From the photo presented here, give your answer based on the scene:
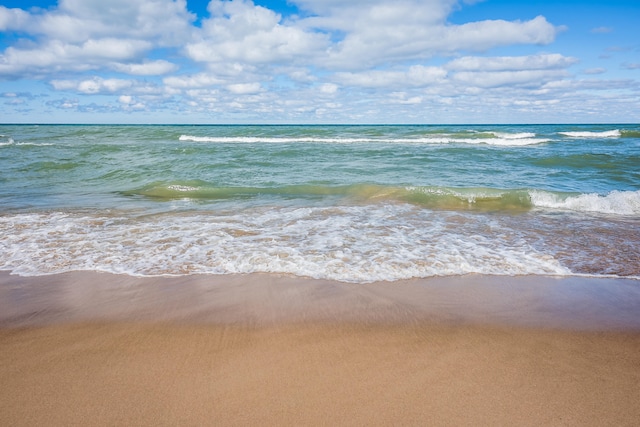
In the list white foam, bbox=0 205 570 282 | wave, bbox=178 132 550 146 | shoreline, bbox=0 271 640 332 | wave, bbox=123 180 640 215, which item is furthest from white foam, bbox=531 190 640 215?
wave, bbox=178 132 550 146

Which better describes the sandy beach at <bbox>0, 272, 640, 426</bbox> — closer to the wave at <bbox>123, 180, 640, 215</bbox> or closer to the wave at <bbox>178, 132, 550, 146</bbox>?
the wave at <bbox>123, 180, 640, 215</bbox>

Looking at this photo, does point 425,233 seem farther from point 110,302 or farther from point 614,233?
point 110,302

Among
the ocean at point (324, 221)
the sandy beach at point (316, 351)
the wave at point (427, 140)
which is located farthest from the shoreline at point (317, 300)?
the wave at point (427, 140)

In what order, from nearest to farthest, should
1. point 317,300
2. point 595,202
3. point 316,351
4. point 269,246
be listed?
point 316,351 → point 317,300 → point 269,246 → point 595,202

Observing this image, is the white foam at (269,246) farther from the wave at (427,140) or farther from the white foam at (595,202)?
the wave at (427,140)

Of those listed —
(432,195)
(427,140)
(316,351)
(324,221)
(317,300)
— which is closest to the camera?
(316,351)

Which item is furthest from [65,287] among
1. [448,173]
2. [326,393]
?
[448,173]

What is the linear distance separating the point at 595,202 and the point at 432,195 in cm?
319

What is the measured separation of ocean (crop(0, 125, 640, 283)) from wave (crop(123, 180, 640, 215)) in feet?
0.13

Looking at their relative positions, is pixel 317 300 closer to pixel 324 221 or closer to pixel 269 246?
pixel 269 246

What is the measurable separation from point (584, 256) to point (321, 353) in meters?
3.96

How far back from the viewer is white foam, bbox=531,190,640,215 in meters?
7.86

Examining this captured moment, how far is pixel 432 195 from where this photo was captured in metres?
9.20

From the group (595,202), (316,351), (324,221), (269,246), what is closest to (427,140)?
(595,202)
